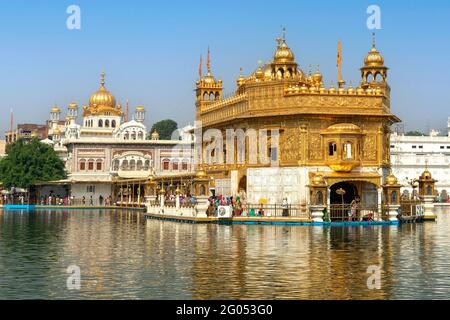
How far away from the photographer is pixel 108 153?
79.2 metres

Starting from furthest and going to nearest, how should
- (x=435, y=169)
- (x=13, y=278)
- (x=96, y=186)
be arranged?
(x=435, y=169)
(x=96, y=186)
(x=13, y=278)

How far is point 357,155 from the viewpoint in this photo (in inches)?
1593

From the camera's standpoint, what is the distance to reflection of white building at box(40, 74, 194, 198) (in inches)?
3029

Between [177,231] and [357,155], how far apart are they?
11.8 m

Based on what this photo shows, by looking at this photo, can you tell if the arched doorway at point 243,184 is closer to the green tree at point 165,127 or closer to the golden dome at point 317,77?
the golden dome at point 317,77

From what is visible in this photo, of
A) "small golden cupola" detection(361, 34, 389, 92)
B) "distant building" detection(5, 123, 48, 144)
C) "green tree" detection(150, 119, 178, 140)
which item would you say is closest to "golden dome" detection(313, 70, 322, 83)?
"small golden cupola" detection(361, 34, 389, 92)

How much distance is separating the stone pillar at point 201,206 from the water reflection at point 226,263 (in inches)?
244

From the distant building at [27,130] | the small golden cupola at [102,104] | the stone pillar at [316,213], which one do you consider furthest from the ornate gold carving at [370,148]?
the distant building at [27,130]

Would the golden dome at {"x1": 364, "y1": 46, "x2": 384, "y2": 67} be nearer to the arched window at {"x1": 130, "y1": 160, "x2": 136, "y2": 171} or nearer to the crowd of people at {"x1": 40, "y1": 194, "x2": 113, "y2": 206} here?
the crowd of people at {"x1": 40, "y1": 194, "x2": 113, "y2": 206}

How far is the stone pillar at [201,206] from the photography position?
129ft

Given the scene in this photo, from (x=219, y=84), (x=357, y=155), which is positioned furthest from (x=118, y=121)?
(x=357, y=155)

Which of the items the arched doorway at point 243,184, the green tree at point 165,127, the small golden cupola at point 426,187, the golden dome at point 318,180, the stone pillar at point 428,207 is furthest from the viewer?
the green tree at point 165,127
